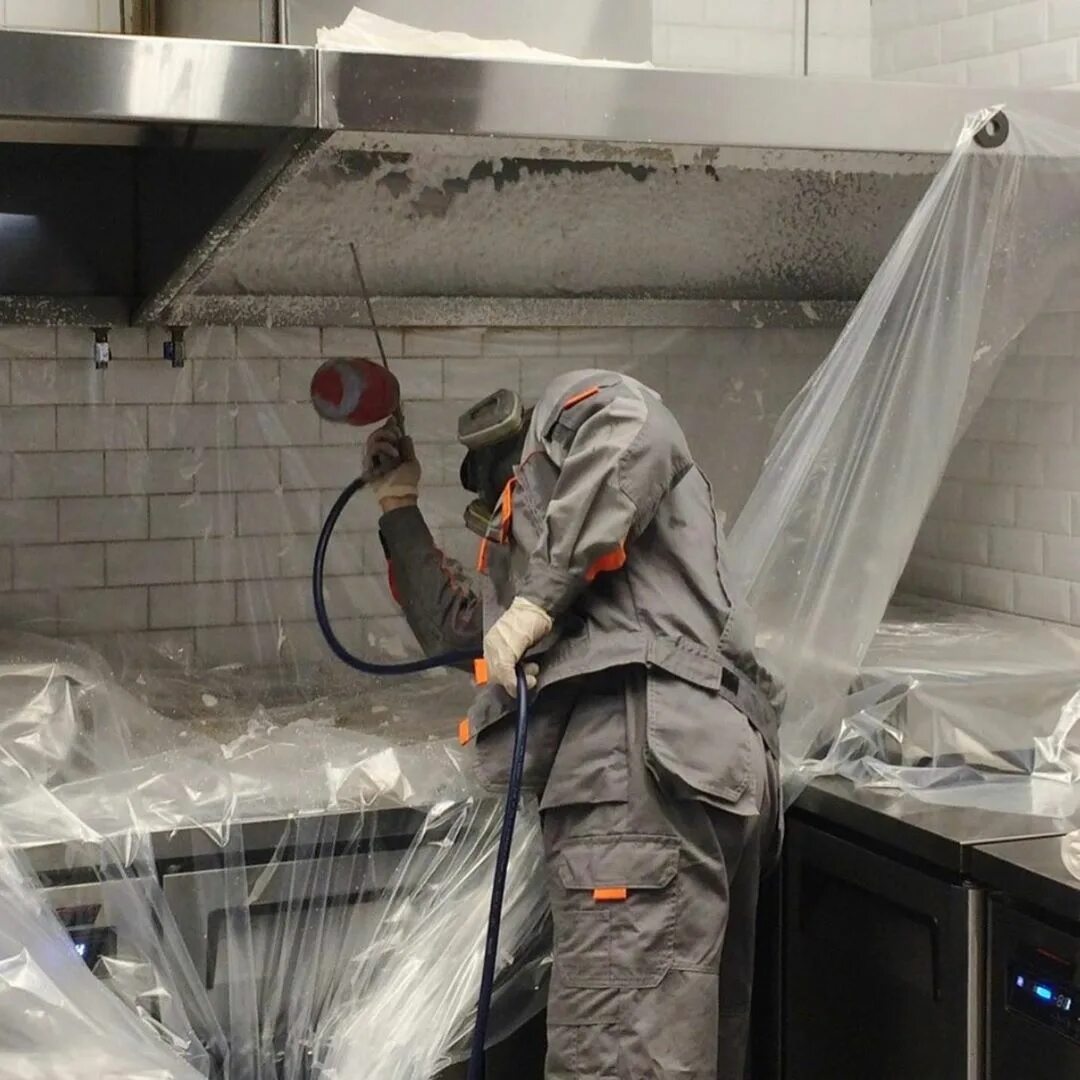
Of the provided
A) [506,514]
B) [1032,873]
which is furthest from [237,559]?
[1032,873]

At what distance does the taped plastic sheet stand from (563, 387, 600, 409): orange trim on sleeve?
1.10 ft

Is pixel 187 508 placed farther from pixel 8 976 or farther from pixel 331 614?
pixel 8 976

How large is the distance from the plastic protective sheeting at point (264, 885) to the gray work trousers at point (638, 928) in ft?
0.60

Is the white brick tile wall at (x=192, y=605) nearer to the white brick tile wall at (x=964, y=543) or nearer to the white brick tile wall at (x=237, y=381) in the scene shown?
the white brick tile wall at (x=237, y=381)

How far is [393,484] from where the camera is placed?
2527 millimetres

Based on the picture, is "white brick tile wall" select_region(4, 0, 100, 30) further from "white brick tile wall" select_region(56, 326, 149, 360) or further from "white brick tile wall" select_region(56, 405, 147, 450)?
"white brick tile wall" select_region(56, 405, 147, 450)

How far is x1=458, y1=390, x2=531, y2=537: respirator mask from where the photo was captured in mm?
2250

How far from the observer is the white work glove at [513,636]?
188 centimetres

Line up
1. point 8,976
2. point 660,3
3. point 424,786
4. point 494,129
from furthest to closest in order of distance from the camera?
point 660,3
point 424,786
point 494,129
point 8,976

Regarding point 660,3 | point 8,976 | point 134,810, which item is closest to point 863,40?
point 660,3

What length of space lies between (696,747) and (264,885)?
0.59 m

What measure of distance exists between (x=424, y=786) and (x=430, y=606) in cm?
35

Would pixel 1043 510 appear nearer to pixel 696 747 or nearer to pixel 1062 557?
pixel 1062 557

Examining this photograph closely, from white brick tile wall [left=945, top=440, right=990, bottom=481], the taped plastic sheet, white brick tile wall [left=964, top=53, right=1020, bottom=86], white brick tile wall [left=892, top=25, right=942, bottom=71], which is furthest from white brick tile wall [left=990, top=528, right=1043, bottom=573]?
white brick tile wall [left=892, top=25, right=942, bottom=71]
